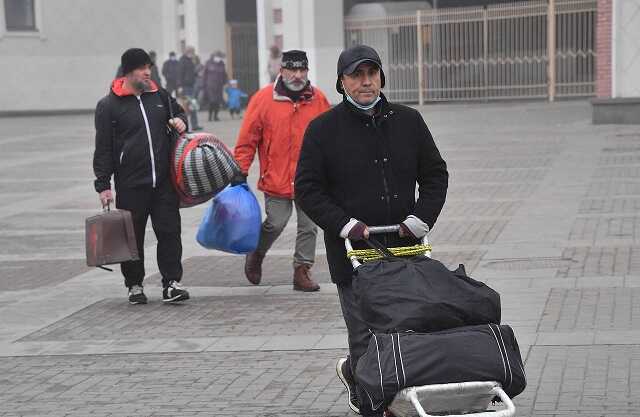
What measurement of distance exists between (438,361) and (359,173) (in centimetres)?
114

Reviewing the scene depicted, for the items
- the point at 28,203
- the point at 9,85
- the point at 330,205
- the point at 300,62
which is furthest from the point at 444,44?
the point at 330,205

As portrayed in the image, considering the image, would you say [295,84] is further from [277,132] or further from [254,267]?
[254,267]

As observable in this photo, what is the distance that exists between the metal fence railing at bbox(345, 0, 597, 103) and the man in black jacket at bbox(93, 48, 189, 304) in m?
22.3

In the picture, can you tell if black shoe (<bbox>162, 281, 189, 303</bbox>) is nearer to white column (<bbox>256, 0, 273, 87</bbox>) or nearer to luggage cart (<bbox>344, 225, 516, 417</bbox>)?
A: luggage cart (<bbox>344, 225, 516, 417</bbox>)

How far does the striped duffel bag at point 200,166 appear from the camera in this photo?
8922mm

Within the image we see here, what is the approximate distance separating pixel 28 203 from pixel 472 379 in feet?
37.6

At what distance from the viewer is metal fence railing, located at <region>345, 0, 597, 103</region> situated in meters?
30.4

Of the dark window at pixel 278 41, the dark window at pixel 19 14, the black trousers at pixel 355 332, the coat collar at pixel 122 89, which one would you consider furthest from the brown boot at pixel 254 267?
the dark window at pixel 19 14

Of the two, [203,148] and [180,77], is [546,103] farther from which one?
[203,148]

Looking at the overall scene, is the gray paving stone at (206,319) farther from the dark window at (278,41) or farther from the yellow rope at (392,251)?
the dark window at (278,41)

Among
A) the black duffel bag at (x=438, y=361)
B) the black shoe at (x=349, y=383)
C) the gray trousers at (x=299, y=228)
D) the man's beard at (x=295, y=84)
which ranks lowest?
the black shoe at (x=349, y=383)

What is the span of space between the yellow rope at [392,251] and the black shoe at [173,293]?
3.97 meters

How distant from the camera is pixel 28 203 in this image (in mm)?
15328

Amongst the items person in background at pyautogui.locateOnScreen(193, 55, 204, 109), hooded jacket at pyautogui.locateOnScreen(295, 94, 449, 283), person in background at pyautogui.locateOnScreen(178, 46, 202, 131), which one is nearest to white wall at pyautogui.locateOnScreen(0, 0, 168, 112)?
person in background at pyautogui.locateOnScreen(193, 55, 204, 109)
